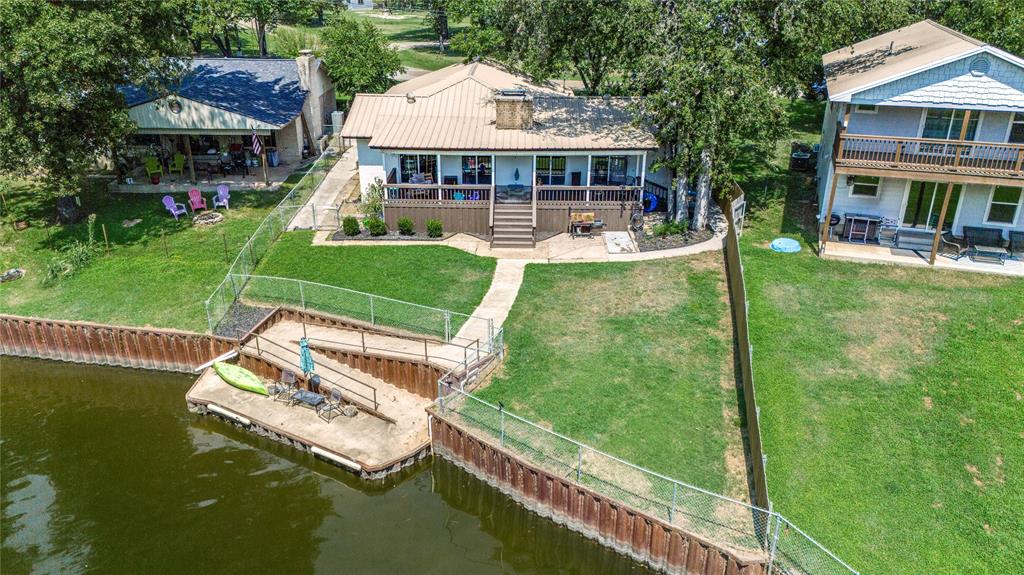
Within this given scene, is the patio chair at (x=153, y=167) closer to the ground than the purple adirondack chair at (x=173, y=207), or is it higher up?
higher up

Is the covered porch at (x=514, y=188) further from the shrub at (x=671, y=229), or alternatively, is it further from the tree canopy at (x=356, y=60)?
the tree canopy at (x=356, y=60)

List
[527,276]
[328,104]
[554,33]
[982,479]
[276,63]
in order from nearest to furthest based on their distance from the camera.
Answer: [982,479] < [527,276] < [554,33] < [276,63] < [328,104]

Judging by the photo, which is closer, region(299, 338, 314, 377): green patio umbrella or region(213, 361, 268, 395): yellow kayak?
region(299, 338, 314, 377): green patio umbrella

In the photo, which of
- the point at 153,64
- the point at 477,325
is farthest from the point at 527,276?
the point at 153,64

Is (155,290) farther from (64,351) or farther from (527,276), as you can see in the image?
(527,276)

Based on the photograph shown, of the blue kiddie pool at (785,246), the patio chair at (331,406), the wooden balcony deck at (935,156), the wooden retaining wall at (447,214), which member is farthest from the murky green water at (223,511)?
the wooden balcony deck at (935,156)

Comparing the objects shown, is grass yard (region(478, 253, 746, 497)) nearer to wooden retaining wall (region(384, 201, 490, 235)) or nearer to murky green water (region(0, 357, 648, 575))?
murky green water (region(0, 357, 648, 575))

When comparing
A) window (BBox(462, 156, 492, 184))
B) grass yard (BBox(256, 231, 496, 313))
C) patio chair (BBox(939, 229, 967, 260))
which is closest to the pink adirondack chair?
grass yard (BBox(256, 231, 496, 313))
